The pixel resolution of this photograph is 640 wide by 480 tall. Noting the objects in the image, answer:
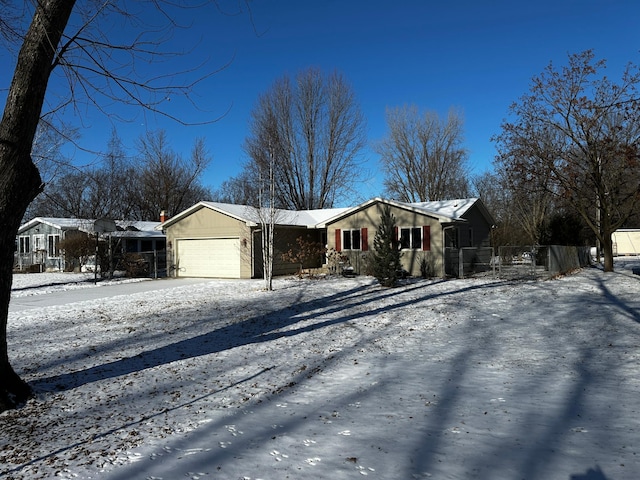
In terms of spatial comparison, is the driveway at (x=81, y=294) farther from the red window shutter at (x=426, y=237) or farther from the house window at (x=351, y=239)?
the red window shutter at (x=426, y=237)

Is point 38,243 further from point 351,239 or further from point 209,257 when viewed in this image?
point 351,239

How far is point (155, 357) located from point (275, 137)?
30173 mm

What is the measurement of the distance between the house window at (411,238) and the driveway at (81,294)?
9.95 metres

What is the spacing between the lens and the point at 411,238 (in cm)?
2041

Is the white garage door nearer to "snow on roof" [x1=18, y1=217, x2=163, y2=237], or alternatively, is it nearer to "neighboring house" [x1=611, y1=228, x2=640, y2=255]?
"snow on roof" [x1=18, y1=217, x2=163, y2=237]

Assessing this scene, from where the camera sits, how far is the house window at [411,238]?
20.2 m

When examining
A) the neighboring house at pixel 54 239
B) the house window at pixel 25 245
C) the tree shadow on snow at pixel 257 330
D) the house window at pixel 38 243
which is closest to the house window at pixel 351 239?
the tree shadow on snow at pixel 257 330

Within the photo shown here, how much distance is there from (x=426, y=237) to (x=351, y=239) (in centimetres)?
357

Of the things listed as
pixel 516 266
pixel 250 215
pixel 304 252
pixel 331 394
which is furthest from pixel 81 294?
pixel 516 266

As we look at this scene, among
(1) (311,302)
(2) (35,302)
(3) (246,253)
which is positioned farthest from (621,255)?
(2) (35,302)

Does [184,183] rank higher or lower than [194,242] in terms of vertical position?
higher

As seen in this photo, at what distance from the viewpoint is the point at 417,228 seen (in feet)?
66.5

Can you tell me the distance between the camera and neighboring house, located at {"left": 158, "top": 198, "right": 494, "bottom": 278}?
2006cm

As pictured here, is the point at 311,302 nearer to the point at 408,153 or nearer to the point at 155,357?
the point at 155,357
